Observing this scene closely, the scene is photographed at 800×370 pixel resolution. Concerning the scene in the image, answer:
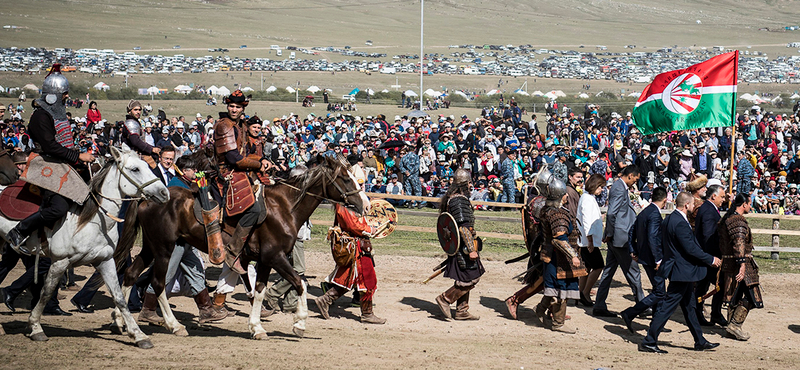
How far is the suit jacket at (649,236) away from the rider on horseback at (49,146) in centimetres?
659

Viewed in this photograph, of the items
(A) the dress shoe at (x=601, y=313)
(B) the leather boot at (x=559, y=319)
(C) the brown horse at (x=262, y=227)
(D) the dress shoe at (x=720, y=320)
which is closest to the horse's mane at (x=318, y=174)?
(C) the brown horse at (x=262, y=227)

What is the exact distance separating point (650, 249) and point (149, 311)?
20.1 ft

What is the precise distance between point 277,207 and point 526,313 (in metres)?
3.98

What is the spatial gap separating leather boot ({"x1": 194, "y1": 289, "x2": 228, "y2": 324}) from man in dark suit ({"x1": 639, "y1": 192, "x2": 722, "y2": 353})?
5070 mm

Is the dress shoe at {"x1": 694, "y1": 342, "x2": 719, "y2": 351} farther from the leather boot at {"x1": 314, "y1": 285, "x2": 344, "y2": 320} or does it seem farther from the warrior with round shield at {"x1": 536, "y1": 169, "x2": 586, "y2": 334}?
the leather boot at {"x1": 314, "y1": 285, "x2": 344, "y2": 320}

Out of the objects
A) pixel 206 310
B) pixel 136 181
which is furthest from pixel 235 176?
pixel 206 310

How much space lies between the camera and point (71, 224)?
8.22 m

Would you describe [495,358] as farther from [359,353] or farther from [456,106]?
[456,106]

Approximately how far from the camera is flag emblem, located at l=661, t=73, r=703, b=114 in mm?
13211

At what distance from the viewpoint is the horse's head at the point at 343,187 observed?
913 cm

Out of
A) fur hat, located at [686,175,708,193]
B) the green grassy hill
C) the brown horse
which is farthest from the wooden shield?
the green grassy hill

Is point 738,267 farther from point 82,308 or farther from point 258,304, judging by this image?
point 82,308

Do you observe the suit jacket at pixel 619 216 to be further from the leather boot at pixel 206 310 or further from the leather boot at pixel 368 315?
the leather boot at pixel 206 310

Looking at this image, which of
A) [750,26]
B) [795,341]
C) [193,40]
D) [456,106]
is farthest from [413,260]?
[750,26]
